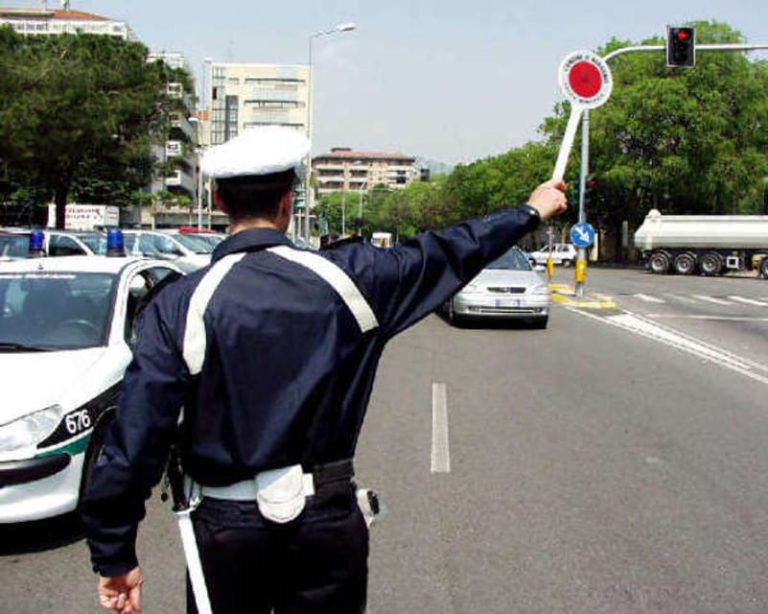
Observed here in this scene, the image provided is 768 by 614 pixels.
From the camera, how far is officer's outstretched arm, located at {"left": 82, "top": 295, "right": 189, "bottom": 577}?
2.18m

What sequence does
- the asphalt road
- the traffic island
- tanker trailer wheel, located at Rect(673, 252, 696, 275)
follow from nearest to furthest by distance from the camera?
the asphalt road
the traffic island
tanker trailer wheel, located at Rect(673, 252, 696, 275)

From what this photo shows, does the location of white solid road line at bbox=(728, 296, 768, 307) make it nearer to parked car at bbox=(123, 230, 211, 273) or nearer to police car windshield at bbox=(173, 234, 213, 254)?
parked car at bbox=(123, 230, 211, 273)

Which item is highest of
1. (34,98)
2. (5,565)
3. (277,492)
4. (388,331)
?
(34,98)

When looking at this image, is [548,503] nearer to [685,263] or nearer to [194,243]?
[194,243]

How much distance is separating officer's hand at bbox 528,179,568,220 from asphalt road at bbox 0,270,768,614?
2.10 meters

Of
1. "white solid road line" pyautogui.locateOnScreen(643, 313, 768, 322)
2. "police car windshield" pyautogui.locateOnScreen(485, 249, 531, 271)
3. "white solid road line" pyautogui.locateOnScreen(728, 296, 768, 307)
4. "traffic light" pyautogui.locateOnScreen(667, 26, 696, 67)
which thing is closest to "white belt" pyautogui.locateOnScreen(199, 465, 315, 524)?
"police car windshield" pyautogui.locateOnScreen(485, 249, 531, 271)

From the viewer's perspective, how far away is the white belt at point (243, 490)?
2232mm

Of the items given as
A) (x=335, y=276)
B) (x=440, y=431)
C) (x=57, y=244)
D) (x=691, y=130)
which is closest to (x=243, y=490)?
(x=335, y=276)

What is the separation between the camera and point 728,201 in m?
50.2

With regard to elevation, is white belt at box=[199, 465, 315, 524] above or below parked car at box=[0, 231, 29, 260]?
below

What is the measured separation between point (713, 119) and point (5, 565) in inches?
1811

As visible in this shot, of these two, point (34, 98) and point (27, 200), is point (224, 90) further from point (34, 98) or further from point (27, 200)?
A: point (34, 98)

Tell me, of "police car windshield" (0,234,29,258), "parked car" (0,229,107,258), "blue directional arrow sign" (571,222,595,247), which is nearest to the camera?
"police car windshield" (0,234,29,258)

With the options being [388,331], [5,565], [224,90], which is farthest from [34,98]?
[224,90]
